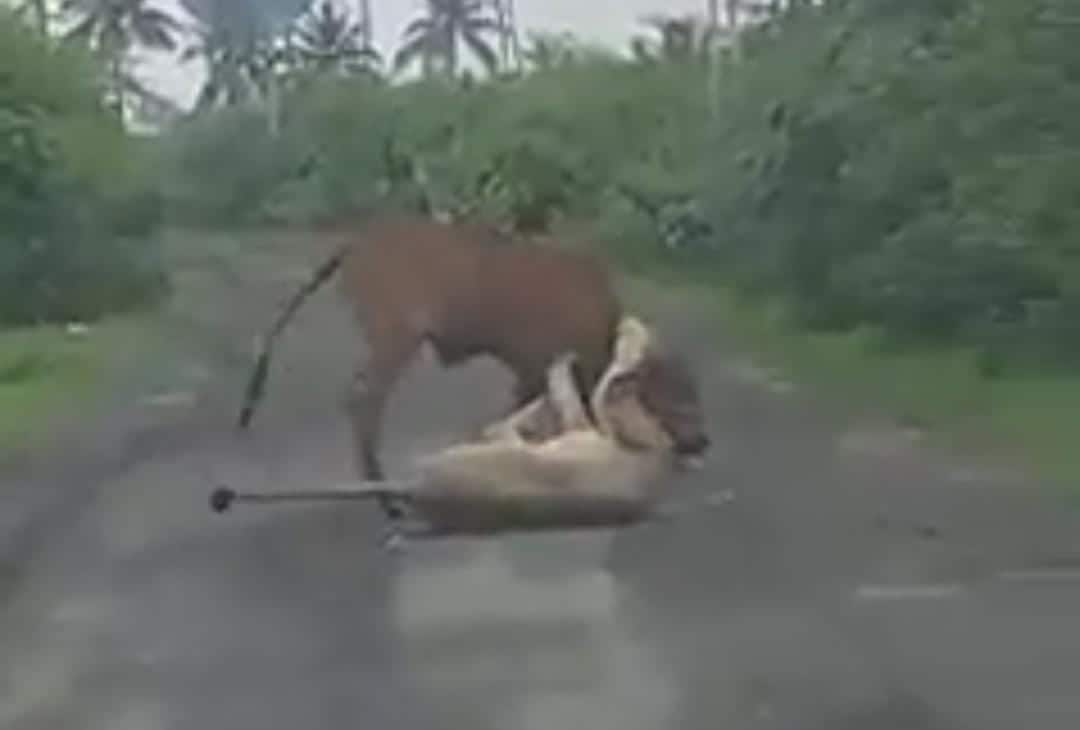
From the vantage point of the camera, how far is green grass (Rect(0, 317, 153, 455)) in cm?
2628

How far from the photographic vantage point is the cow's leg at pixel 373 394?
18.8 metres

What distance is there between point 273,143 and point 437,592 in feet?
236

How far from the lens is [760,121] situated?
38719 millimetres

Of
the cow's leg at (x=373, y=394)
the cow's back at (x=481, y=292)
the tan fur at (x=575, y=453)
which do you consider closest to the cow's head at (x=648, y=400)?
the tan fur at (x=575, y=453)

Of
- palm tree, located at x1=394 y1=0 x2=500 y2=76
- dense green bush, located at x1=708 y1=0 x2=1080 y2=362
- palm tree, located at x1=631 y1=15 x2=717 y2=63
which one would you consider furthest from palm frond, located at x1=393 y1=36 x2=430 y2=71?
dense green bush, located at x1=708 y1=0 x2=1080 y2=362

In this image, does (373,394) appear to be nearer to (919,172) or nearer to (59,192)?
(919,172)

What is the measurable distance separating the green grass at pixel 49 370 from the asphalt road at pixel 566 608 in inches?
165

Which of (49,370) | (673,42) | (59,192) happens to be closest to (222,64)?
(673,42)

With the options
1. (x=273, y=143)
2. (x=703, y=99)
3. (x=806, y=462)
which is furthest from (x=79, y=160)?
(x=273, y=143)

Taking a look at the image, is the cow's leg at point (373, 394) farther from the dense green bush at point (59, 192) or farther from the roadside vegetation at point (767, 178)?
the dense green bush at point (59, 192)

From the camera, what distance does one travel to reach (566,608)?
549 inches

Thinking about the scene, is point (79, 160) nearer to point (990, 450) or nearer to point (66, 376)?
point (66, 376)

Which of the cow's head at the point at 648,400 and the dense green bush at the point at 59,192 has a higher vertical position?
the cow's head at the point at 648,400

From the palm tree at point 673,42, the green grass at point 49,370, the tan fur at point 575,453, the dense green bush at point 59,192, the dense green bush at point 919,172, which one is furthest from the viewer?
the palm tree at point 673,42
